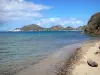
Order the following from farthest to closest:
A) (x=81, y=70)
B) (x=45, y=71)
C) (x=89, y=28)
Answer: (x=89, y=28)
(x=45, y=71)
(x=81, y=70)

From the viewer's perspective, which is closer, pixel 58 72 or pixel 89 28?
pixel 58 72

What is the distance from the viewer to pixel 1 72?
62.7ft

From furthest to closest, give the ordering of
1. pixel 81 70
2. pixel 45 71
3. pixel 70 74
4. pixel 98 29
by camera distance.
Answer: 1. pixel 98 29
2. pixel 45 71
3. pixel 81 70
4. pixel 70 74

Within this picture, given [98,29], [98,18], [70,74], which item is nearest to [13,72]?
[70,74]

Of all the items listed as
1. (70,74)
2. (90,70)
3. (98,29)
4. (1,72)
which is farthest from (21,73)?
(98,29)

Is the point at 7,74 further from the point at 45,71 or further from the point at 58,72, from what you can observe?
the point at 58,72

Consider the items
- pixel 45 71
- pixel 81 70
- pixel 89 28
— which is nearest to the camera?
pixel 81 70

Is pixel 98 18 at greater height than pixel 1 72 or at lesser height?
greater

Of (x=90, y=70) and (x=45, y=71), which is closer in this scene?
(x=90, y=70)

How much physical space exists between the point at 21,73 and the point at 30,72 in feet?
2.79

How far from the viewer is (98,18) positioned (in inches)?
4188

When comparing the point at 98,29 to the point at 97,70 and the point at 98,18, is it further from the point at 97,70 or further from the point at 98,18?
the point at 97,70

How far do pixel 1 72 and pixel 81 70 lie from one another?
7612 mm

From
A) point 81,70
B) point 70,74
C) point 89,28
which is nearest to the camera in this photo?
point 70,74
